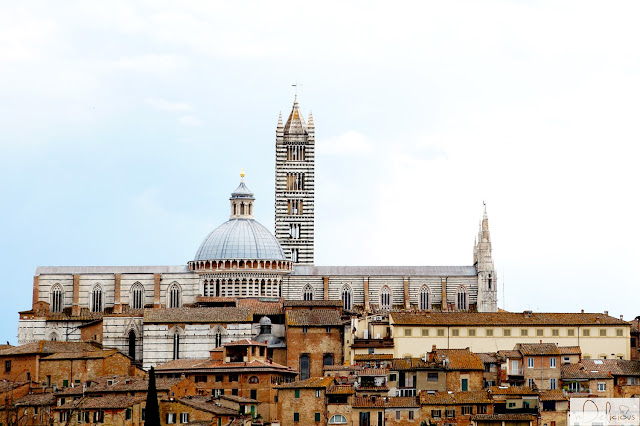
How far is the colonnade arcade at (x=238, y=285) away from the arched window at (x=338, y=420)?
28.5 m

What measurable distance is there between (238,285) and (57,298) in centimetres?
1110

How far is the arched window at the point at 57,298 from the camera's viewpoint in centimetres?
10288

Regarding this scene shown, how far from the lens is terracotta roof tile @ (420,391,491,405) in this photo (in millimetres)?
72825

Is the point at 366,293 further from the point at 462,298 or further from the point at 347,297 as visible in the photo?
the point at 462,298

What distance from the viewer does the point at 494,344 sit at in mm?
A: 87125

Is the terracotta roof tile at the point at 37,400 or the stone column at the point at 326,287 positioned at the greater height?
the stone column at the point at 326,287

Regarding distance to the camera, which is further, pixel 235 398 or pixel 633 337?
pixel 633 337

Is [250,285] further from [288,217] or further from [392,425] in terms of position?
[392,425]

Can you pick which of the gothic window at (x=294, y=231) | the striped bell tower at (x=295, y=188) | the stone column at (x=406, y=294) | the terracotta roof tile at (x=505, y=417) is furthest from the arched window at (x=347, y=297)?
the terracotta roof tile at (x=505, y=417)

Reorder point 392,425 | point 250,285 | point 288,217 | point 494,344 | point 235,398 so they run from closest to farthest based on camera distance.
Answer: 1. point 392,425
2. point 235,398
3. point 494,344
4. point 250,285
5. point 288,217

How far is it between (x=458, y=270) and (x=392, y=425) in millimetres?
34140

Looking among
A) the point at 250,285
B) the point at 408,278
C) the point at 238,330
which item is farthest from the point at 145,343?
the point at 408,278

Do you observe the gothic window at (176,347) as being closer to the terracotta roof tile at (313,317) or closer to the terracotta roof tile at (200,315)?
the terracotta roof tile at (200,315)

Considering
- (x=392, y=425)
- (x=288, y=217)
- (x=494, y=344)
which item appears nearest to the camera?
(x=392, y=425)
